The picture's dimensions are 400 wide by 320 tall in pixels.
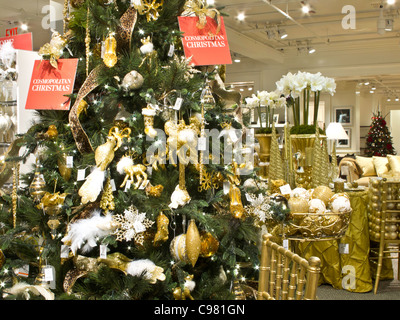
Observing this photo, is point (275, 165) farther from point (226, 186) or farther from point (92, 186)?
point (92, 186)

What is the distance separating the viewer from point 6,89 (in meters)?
2.35

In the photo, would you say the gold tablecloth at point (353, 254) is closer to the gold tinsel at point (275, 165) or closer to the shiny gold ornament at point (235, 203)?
the gold tinsel at point (275, 165)

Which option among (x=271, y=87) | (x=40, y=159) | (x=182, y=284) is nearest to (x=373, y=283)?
(x=182, y=284)

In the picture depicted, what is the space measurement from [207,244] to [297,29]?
754 cm

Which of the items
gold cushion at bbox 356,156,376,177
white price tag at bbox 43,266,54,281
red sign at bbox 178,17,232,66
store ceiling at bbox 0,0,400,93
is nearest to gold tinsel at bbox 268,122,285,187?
red sign at bbox 178,17,232,66

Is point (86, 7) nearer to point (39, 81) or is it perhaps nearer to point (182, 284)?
point (39, 81)

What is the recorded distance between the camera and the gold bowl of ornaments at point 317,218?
2.48m

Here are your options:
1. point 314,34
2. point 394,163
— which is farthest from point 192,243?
point 314,34

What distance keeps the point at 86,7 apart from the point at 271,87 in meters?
8.68

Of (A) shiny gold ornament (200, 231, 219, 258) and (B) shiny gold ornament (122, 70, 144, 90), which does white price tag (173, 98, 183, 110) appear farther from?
(A) shiny gold ornament (200, 231, 219, 258)

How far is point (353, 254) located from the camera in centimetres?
375

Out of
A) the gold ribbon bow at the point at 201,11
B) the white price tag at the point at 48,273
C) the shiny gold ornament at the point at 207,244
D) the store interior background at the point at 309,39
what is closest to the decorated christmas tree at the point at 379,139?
the store interior background at the point at 309,39
